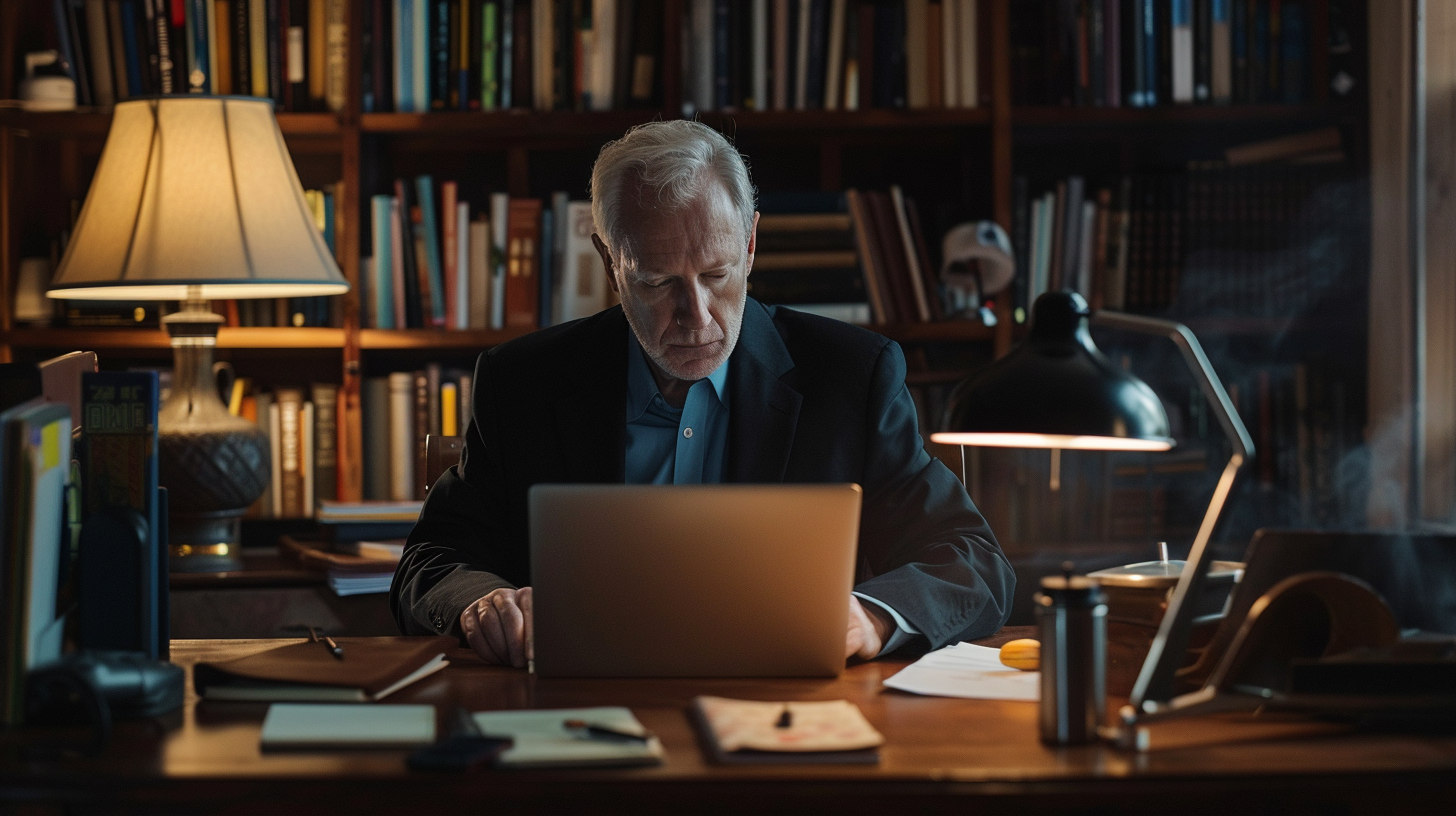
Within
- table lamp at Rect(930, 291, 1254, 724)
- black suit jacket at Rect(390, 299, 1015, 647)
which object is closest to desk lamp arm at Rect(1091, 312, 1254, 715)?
table lamp at Rect(930, 291, 1254, 724)

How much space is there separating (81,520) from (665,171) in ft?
2.59

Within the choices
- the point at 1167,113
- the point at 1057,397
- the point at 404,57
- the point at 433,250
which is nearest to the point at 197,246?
the point at 433,250

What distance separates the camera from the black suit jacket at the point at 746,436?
1.71 meters

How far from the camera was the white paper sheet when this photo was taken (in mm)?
1194

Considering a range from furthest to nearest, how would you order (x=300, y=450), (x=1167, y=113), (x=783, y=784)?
(x=300, y=450) < (x=1167, y=113) < (x=783, y=784)

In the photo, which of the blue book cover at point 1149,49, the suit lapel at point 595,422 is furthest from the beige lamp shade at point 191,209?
the blue book cover at point 1149,49

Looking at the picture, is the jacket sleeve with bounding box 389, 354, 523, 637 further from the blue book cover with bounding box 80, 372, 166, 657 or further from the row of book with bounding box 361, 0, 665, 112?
the row of book with bounding box 361, 0, 665, 112

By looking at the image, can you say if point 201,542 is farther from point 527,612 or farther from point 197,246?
point 527,612

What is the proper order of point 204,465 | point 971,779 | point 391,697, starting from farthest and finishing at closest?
point 204,465
point 391,697
point 971,779

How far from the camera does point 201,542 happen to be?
2322mm

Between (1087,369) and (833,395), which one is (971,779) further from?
(833,395)

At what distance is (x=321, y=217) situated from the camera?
274 cm

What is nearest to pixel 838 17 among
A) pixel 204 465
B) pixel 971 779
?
pixel 204 465

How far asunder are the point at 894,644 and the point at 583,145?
6.09ft
